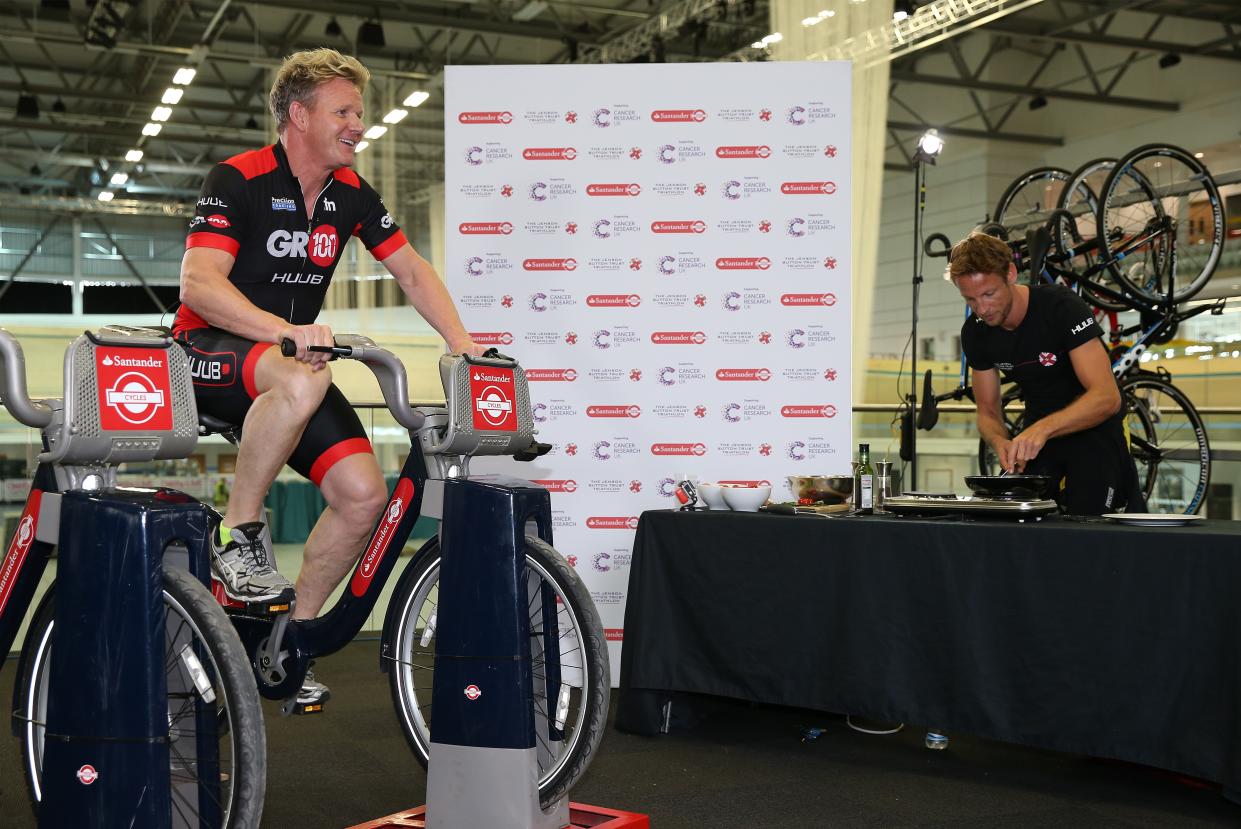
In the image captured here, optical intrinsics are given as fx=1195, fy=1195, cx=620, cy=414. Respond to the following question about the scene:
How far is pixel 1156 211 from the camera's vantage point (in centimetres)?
548

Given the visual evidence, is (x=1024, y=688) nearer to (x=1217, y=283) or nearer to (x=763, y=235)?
(x=763, y=235)

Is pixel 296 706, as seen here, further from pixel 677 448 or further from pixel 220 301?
pixel 677 448

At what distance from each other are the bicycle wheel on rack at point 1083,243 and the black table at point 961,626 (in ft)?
8.94

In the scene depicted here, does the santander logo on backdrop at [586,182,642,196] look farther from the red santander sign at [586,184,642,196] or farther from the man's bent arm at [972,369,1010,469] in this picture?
the man's bent arm at [972,369,1010,469]

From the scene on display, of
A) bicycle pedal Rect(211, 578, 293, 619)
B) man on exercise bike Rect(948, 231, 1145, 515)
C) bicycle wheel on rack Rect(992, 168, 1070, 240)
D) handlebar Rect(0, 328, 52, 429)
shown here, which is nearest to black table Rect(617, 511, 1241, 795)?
man on exercise bike Rect(948, 231, 1145, 515)

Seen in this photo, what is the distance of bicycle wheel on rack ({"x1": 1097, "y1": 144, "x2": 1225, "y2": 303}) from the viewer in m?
5.32

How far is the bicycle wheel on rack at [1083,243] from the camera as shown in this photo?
523cm

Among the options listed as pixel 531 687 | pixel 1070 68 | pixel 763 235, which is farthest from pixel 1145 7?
pixel 531 687

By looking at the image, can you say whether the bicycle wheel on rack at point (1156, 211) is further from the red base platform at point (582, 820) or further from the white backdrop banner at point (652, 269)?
the red base platform at point (582, 820)

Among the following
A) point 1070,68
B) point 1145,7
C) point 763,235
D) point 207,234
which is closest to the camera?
point 207,234

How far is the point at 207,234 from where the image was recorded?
8.06 ft

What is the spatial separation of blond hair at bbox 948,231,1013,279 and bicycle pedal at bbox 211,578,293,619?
82.6 inches

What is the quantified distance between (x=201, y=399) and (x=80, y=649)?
77 cm

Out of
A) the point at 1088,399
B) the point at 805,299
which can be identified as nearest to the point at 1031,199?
the point at 805,299
